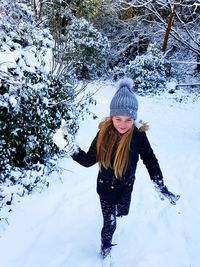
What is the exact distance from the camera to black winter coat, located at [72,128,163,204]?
9.86 ft

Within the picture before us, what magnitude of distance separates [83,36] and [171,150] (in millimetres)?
7940

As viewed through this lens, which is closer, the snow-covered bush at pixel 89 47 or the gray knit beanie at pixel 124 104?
the gray knit beanie at pixel 124 104

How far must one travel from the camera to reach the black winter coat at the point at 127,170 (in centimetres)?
301

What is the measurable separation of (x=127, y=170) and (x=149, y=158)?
0.22 m

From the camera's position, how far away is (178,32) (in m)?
15.0

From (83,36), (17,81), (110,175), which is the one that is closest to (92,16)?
(83,36)

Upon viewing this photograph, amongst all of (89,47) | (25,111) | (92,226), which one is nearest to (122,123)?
(92,226)

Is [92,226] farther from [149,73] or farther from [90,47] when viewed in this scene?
[90,47]

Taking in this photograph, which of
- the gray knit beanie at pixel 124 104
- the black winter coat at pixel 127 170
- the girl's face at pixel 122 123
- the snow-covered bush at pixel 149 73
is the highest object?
the gray knit beanie at pixel 124 104

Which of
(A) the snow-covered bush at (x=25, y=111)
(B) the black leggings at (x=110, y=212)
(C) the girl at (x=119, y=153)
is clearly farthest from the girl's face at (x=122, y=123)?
(A) the snow-covered bush at (x=25, y=111)

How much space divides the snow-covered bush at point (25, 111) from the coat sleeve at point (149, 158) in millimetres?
1678

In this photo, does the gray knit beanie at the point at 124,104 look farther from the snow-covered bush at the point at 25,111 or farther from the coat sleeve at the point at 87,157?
the snow-covered bush at the point at 25,111

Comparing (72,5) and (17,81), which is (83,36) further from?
(17,81)

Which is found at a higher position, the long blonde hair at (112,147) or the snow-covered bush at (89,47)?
the long blonde hair at (112,147)
